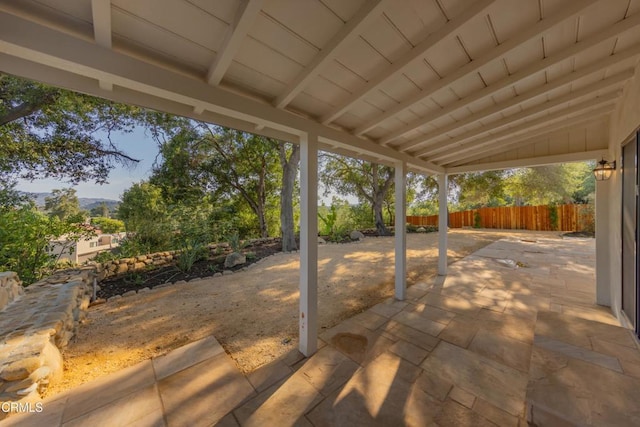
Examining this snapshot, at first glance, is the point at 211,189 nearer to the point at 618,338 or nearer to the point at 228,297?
the point at 228,297

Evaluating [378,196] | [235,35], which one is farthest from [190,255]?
[378,196]

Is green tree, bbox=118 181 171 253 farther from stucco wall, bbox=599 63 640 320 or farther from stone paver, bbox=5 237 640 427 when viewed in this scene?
stucco wall, bbox=599 63 640 320

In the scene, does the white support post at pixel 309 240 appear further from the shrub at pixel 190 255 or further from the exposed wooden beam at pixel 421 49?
the shrub at pixel 190 255

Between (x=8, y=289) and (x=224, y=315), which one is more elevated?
(x=8, y=289)

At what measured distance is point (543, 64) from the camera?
1.84 meters

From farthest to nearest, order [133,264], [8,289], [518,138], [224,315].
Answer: [133,264]
[518,138]
[224,315]
[8,289]

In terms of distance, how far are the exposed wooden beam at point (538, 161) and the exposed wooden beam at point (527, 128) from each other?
31.6 inches

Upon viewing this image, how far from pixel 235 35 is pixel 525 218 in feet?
60.0

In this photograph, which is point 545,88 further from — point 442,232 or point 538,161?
point 442,232

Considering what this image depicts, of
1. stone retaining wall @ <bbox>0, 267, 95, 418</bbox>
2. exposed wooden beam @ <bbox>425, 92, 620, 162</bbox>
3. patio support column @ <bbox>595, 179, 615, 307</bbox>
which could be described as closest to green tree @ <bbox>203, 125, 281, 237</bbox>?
stone retaining wall @ <bbox>0, 267, 95, 418</bbox>

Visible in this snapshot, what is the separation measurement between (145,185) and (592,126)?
10.1 m

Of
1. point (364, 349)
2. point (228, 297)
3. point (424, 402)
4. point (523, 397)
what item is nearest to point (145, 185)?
point (228, 297)

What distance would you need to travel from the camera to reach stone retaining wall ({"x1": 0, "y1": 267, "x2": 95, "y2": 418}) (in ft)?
5.69

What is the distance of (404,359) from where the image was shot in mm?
2266
